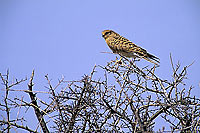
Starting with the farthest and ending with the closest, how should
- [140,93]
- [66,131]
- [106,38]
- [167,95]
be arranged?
[106,38]
[140,93]
[167,95]
[66,131]

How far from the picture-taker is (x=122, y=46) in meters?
4.50

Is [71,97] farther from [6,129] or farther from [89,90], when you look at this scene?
[6,129]

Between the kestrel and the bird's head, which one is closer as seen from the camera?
the kestrel

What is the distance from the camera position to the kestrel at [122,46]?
157 inches

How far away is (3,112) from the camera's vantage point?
6.68 feet

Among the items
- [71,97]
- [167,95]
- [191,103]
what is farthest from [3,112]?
[191,103]

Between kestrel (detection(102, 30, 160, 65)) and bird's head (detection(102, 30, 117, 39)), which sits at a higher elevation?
bird's head (detection(102, 30, 117, 39))

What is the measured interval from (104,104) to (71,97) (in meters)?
0.28

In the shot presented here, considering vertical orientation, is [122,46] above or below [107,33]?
below

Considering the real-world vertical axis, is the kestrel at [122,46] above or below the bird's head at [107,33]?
below

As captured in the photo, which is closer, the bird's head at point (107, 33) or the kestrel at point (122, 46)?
the kestrel at point (122, 46)

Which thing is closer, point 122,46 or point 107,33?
point 122,46

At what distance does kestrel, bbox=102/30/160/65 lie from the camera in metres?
3.98

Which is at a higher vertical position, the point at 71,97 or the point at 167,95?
the point at 71,97
